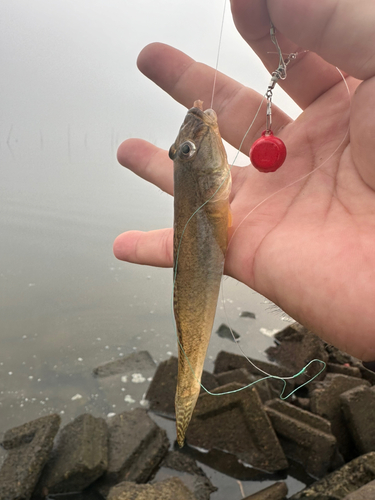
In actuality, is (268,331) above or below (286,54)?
below

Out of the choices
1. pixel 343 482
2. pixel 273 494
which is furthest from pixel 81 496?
pixel 343 482

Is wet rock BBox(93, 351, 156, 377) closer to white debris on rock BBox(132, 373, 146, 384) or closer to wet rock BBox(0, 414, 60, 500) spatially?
white debris on rock BBox(132, 373, 146, 384)

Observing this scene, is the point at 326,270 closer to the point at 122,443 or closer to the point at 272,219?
the point at 272,219

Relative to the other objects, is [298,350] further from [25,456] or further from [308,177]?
[308,177]

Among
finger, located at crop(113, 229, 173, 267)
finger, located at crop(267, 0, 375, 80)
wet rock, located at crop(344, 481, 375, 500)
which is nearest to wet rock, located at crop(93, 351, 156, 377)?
finger, located at crop(113, 229, 173, 267)

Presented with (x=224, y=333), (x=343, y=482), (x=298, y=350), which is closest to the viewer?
(x=343, y=482)

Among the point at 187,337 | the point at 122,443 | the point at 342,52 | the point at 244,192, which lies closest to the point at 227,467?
the point at 122,443

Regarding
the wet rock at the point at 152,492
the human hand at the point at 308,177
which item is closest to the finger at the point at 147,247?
the human hand at the point at 308,177
